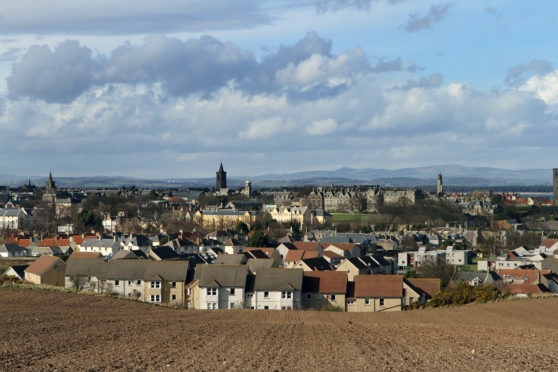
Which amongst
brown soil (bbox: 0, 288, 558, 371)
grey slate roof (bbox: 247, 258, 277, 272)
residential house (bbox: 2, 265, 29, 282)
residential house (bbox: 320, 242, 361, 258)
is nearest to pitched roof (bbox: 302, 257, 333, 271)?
grey slate roof (bbox: 247, 258, 277, 272)

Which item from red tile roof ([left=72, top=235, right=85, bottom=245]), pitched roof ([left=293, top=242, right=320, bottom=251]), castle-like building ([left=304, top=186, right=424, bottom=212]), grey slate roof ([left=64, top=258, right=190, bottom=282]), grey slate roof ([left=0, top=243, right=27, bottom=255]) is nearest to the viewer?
grey slate roof ([left=64, top=258, right=190, bottom=282])

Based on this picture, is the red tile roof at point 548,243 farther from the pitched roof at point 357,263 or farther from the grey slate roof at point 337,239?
the pitched roof at point 357,263

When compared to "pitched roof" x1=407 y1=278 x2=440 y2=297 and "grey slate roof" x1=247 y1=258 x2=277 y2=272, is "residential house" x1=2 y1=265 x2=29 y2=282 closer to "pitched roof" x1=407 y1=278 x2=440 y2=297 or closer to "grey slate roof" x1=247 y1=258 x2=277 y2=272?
"grey slate roof" x1=247 y1=258 x2=277 y2=272

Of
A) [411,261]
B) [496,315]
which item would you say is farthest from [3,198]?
[496,315]

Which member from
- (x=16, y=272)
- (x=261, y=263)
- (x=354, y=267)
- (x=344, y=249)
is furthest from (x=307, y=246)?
(x=16, y=272)

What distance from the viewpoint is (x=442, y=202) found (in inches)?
4847

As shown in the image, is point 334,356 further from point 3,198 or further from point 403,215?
point 3,198

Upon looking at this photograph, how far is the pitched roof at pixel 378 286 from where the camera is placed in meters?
32.4

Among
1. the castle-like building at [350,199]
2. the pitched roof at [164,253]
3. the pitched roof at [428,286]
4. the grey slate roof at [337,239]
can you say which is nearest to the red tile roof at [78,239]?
the pitched roof at [164,253]

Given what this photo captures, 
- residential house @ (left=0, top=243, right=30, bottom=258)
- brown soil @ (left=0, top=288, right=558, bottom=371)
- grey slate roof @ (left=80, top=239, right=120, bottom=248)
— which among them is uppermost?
brown soil @ (left=0, top=288, right=558, bottom=371)

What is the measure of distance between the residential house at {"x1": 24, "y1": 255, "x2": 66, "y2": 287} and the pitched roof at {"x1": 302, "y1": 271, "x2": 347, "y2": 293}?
13189mm

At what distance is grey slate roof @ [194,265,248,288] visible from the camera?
Answer: 110 ft

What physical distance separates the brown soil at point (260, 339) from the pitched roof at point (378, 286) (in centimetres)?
721

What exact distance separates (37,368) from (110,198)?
10616 cm
